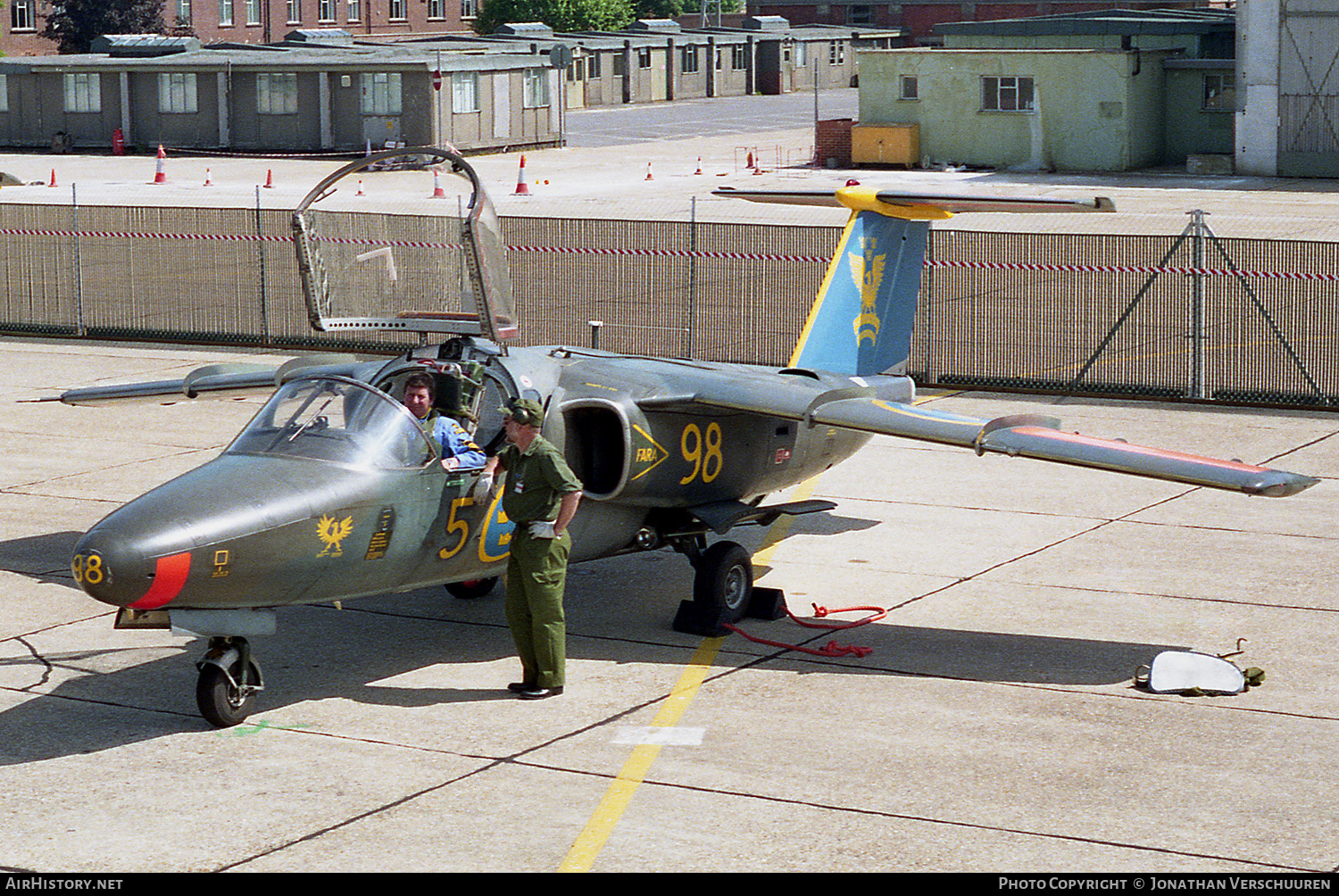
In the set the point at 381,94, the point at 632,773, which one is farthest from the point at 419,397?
the point at 381,94

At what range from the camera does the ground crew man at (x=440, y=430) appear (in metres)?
11.5

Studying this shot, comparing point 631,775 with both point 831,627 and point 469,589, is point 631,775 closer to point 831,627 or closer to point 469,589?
point 831,627

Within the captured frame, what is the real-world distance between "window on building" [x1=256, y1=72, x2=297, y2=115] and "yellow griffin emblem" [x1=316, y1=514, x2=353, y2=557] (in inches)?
1992

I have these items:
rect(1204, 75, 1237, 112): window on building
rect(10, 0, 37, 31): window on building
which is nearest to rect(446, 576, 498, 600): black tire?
rect(1204, 75, 1237, 112): window on building

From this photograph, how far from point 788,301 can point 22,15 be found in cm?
7255

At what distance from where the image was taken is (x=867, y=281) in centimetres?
1578

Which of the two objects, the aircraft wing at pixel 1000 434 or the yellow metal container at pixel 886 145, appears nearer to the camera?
the aircraft wing at pixel 1000 434

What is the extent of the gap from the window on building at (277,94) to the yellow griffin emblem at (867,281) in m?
46.4

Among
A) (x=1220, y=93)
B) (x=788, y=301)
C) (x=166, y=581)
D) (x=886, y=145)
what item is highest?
(x=1220, y=93)

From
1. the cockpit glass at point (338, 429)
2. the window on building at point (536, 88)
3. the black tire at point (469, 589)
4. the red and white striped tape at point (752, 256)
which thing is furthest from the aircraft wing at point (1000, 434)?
the window on building at point (536, 88)

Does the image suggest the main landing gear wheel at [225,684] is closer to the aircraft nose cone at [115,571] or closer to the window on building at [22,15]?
the aircraft nose cone at [115,571]

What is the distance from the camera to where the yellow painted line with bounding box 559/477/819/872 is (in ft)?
28.3

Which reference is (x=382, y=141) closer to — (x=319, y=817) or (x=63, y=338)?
(x=63, y=338)

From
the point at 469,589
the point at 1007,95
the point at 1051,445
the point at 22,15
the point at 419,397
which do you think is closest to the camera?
the point at 1051,445
